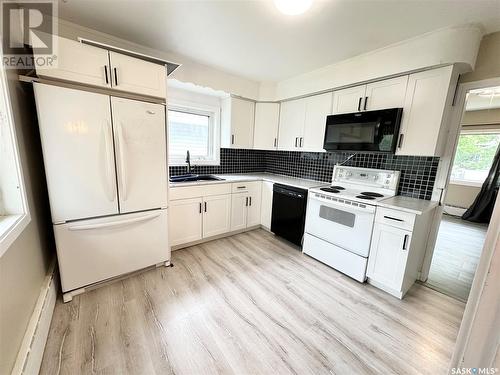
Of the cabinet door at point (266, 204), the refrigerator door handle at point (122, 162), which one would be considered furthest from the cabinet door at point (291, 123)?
the refrigerator door handle at point (122, 162)

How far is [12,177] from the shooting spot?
1.30 m

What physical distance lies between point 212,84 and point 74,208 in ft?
7.16

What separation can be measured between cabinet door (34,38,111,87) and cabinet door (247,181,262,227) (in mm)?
2176

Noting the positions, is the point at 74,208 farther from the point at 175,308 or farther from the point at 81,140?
the point at 175,308

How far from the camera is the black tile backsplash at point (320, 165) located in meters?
2.29

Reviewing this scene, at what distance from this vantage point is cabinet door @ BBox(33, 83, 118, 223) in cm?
157

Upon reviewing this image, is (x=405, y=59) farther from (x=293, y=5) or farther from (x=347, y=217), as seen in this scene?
(x=347, y=217)

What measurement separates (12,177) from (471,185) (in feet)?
23.6

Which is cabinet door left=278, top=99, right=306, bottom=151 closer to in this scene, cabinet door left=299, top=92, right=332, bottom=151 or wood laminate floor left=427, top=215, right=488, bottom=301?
cabinet door left=299, top=92, right=332, bottom=151

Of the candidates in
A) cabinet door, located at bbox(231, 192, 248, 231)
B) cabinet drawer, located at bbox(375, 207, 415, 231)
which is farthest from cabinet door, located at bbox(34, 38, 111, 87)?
cabinet drawer, located at bbox(375, 207, 415, 231)

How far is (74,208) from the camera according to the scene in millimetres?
1731

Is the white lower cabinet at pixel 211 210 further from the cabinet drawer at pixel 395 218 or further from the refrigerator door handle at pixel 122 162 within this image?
the cabinet drawer at pixel 395 218

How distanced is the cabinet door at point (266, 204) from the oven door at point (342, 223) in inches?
28.8

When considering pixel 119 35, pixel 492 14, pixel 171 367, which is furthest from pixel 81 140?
pixel 492 14
